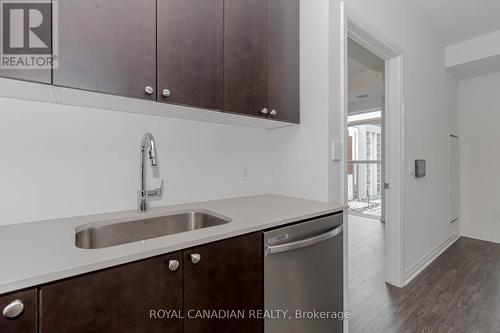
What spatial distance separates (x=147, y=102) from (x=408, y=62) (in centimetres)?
258

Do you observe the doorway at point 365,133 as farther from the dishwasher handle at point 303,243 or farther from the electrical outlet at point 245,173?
the dishwasher handle at point 303,243

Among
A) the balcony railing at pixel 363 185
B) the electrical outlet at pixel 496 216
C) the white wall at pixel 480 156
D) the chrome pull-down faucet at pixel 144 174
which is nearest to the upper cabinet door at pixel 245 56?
the chrome pull-down faucet at pixel 144 174

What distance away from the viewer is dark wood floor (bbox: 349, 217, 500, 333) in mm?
1724

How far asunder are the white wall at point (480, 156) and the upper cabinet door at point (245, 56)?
3981 mm

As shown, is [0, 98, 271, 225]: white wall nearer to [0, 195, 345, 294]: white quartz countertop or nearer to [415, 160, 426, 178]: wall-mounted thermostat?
[0, 195, 345, 294]: white quartz countertop

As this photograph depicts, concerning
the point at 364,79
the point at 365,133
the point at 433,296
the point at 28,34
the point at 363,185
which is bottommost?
the point at 433,296

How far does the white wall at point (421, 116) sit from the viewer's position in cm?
223

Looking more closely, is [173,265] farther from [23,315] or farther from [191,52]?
[191,52]

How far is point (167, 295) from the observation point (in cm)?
81

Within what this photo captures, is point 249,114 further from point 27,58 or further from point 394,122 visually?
point 394,122

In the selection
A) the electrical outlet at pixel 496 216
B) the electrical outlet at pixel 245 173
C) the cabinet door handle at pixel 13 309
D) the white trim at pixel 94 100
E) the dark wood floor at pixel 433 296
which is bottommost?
the dark wood floor at pixel 433 296

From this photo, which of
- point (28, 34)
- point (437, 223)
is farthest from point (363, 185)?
point (28, 34)

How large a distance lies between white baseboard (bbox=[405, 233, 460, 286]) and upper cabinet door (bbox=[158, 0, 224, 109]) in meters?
2.47

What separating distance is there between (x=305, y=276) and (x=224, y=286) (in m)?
0.49
